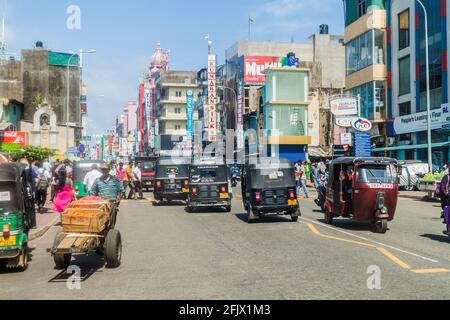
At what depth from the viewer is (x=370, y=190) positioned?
595 inches

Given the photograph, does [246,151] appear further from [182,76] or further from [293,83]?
[182,76]

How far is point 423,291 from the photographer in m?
7.93

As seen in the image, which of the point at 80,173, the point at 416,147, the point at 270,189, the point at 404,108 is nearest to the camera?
the point at 270,189

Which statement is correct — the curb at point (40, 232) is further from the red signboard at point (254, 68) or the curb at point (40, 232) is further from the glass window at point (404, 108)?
the red signboard at point (254, 68)

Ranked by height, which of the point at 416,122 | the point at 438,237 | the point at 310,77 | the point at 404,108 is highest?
the point at 310,77

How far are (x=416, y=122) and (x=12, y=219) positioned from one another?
34.8 metres

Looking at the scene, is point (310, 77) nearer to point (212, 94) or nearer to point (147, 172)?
point (212, 94)

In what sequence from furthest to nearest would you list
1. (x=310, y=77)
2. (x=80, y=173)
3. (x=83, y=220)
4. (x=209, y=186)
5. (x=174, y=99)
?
(x=174, y=99) < (x=310, y=77) < (x=80, y=173) < (x=209, y=186) < (x=83, y=220)

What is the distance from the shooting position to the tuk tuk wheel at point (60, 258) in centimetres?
1002

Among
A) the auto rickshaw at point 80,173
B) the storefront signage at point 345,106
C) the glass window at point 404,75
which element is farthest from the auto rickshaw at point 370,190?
the glass window at point 404,75

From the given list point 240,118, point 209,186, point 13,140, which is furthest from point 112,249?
point 240,118

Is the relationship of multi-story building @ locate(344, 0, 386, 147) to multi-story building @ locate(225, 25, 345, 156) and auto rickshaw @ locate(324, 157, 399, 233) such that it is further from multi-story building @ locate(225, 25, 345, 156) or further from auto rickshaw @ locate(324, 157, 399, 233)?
auto rickshaw @ locate(324, 157, 399, 233)

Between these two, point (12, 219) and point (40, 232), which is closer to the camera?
point (12, 219)

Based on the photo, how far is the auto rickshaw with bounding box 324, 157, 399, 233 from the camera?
49.4 feet
